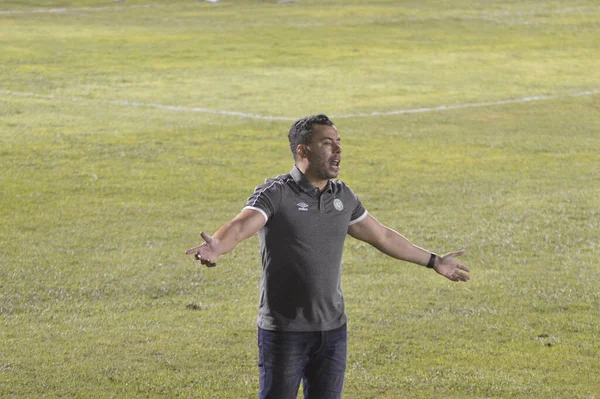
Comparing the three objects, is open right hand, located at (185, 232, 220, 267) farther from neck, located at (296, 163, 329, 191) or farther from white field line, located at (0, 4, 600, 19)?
white field line, located at (0, 4, 600, 19)

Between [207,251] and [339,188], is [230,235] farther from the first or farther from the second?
[339,188]

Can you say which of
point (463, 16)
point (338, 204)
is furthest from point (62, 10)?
point (338, 204)

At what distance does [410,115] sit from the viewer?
24438 mm

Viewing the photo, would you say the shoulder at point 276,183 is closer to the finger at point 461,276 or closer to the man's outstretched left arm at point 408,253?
the man's outstretched left arm at point 408,253

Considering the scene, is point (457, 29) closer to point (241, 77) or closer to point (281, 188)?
point (241, 77)

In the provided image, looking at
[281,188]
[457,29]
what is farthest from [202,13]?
[281,188]

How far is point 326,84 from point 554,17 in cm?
1662

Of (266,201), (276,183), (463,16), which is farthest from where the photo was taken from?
(463,16)

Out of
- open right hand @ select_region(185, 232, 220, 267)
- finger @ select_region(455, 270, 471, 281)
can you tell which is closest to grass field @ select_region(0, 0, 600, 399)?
finger @ select_region(455, 270, 471, 281)

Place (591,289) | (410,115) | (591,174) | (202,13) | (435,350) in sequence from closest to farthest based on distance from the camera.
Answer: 1. (435,350)
2. (591,289)
3. (591,174)
4. (410,115)
5. (202,13)

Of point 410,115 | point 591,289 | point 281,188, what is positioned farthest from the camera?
point 410,115

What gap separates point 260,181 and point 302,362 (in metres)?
11.5

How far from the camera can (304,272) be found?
6.19 meters

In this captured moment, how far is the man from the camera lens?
6.16m
